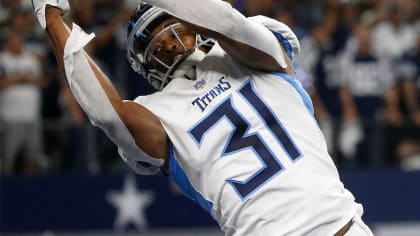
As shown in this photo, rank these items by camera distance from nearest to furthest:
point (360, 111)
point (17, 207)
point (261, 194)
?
1. point (261, 194)
2. point (17, 207)
3. point (360, 111)

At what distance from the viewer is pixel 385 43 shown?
11672 millimetres

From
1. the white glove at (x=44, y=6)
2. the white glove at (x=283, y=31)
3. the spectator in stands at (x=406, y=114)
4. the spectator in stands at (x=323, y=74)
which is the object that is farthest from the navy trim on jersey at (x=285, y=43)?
the spectator in stands at (x=406, y=114)

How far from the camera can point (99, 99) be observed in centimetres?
409

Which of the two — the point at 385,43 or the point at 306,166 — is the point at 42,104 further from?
the point at 306,166

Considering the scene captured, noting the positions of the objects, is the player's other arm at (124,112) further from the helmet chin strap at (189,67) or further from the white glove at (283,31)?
the white glove at (283,31)

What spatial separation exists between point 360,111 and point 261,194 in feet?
→ 24.2

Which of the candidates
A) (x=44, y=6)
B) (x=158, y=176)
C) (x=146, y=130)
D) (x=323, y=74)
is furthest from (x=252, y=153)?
(x=323, y=74)

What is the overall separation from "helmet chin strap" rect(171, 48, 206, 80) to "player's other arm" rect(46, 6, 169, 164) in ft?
0.84

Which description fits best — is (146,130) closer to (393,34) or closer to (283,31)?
(283,31)

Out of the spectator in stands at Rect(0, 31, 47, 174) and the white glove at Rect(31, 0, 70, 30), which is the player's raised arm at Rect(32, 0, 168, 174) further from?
the spectator in stands at Rect(0, 31, 47, 174)

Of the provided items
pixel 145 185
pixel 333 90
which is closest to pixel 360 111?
pixel 333 90

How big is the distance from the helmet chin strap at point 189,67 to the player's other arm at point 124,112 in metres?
0.26

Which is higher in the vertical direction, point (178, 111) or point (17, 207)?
point (178, 111)

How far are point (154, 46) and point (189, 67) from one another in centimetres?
19
